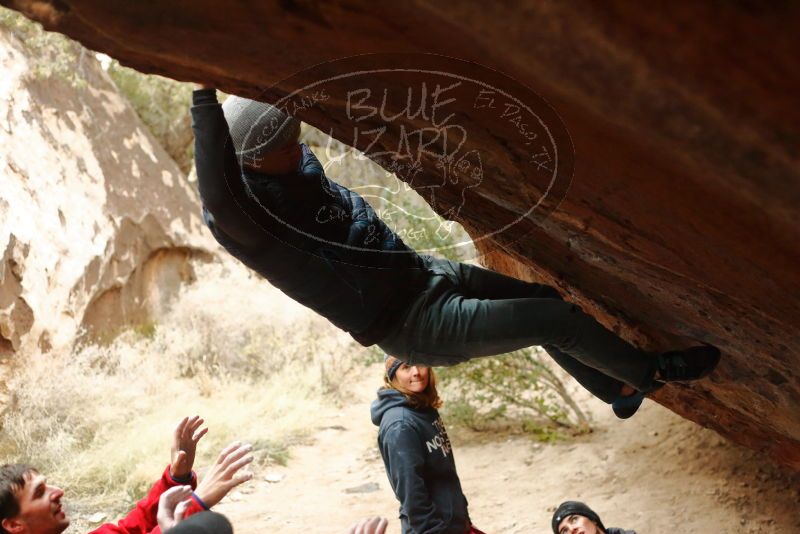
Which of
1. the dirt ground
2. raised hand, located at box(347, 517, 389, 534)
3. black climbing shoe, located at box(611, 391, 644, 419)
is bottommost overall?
the dirt ground

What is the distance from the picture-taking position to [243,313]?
10125mm

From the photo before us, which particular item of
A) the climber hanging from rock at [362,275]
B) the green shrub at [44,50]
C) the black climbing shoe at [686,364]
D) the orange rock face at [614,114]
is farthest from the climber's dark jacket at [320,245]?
the green shrub at [44,50]

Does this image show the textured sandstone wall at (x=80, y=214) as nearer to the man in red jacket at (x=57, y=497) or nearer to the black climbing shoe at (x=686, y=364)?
the man in red jacket at (x=57, y=497)

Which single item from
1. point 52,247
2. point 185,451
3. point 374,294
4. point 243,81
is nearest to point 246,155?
point 243,81

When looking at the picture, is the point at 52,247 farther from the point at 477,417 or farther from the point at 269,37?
the point at 269,37

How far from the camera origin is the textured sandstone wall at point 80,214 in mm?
7117

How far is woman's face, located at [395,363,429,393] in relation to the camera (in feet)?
13.6

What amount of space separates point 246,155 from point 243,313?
7.52m

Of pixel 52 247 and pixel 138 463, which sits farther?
pixel 52 247

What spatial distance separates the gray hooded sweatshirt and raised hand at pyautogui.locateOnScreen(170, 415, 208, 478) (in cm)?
101

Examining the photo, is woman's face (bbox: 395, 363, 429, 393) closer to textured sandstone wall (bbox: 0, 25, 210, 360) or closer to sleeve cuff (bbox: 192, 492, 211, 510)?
sleeve cuff (bbox: 192, 492, 211, 510)

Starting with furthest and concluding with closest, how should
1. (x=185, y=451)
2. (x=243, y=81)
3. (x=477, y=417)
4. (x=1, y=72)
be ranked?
(x=1, y=72), (x=477, y=417), (x=185, y=451), (x=243, y=81)

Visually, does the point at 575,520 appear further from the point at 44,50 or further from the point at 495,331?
the point at 44,50

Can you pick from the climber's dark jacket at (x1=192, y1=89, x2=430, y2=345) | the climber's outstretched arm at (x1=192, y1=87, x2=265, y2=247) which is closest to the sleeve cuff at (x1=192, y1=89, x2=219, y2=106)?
the climber's outstretched arm at (x1=192, y1=87, x2=265, y2=247)
